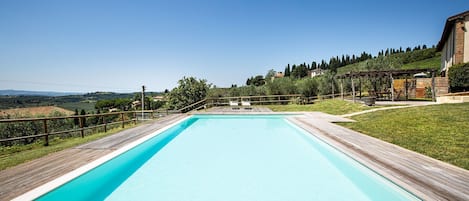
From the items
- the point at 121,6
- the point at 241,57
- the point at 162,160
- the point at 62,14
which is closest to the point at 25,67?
the point at 62,14

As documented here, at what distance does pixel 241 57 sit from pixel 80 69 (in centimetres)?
1790

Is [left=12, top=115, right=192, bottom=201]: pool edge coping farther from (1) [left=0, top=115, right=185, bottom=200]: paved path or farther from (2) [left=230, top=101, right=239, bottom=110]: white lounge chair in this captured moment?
(2) [left=230, top=101, right=239, bottom=110]: white lounge chair

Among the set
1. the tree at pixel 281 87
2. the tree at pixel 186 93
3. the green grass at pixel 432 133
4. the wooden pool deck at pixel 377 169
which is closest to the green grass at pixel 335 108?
the green grass at pixel 432 133

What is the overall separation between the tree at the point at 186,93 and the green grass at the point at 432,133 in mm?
26437

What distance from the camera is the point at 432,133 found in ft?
16.4

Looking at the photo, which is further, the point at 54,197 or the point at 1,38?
the point at 1,38

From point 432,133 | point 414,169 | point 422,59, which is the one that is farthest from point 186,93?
point 422,59

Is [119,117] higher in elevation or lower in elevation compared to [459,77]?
lower

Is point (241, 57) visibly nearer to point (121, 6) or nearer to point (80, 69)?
point (121, 6)

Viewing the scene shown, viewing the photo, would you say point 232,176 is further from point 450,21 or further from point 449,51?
point 449,51

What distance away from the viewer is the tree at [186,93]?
3088cm

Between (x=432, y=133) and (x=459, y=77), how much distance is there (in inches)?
419

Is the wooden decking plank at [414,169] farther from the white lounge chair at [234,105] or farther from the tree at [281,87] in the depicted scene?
the tree at [281,87]

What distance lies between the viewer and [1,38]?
13.5m
